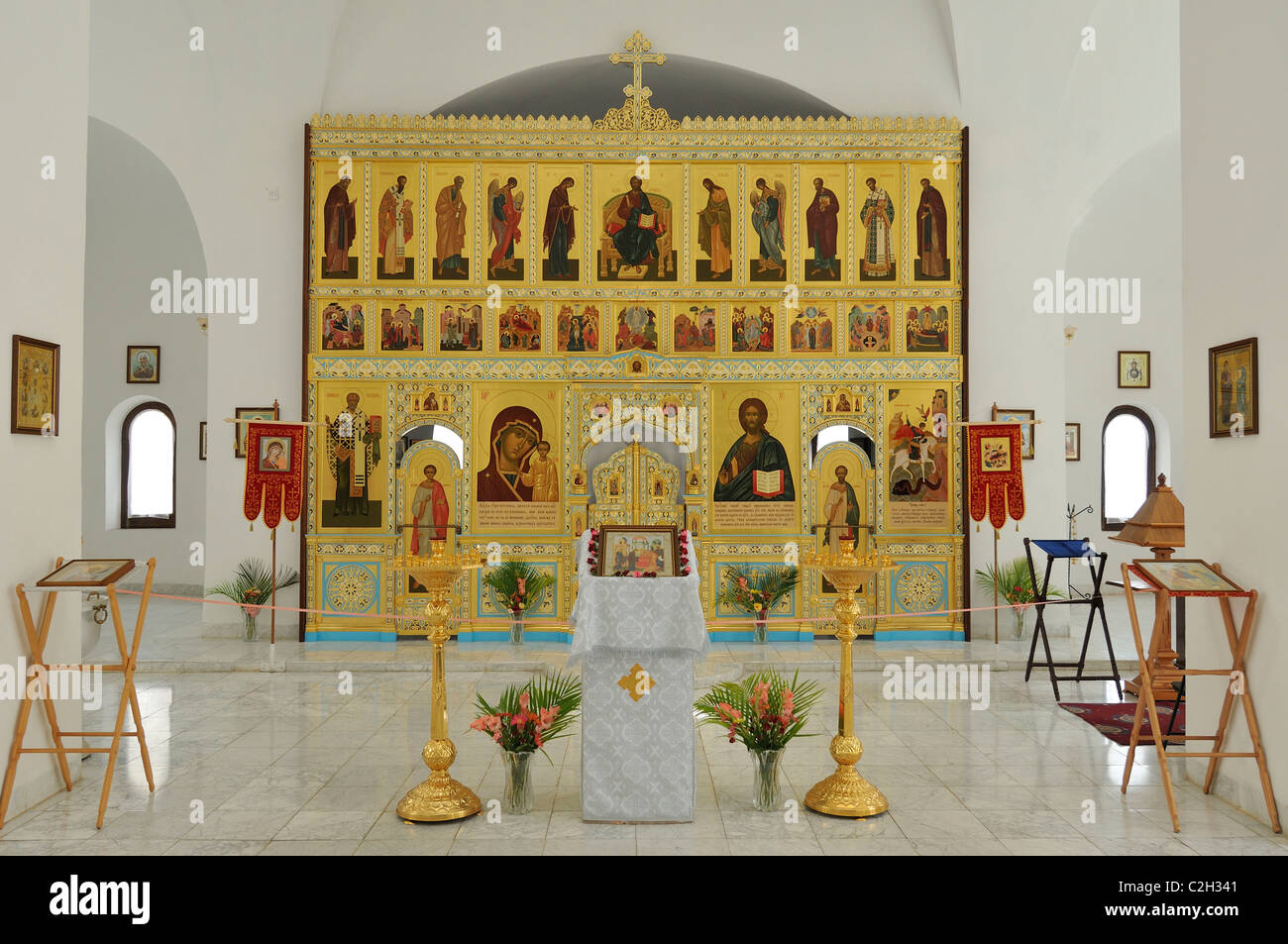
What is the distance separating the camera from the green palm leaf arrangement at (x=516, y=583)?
11852 mm

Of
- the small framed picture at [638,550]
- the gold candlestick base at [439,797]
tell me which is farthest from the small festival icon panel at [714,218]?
the gold candlestick base at [439,797]

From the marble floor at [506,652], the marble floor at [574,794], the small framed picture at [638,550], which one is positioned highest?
the small framed picture at [638,550]

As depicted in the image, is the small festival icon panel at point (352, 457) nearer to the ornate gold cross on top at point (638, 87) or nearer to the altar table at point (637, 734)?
the ornate gold cross on top at point (638, 87)

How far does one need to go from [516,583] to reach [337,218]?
5123 millimetres

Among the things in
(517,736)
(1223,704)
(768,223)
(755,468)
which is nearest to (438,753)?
(517,736)

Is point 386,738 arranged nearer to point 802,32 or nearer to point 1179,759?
point 1179,759

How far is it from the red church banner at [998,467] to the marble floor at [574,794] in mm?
3011

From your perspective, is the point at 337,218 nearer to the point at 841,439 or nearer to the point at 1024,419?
the point at 841,439

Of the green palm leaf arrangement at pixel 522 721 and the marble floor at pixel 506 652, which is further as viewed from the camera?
the marble floor at pixel 506 652


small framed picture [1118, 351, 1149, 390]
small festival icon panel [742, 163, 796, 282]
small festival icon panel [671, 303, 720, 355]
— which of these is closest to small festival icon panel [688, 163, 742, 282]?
small festival icon panel [742, 163, 796, 282]

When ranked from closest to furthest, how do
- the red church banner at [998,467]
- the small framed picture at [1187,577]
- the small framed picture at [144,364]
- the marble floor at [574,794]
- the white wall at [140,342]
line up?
the marble floor at [574,794]
the small framed picture at [1187,577]
the red church banner at [998,467]
the white wall at [140,342]
the small framed picture at [144,364]

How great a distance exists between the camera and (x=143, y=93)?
12.8 metres

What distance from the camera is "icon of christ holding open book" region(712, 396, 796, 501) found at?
12.3 meters

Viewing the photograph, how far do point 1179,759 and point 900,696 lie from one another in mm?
2827
